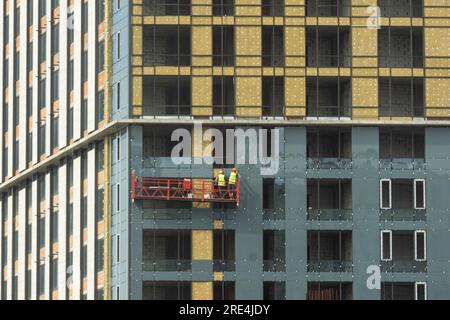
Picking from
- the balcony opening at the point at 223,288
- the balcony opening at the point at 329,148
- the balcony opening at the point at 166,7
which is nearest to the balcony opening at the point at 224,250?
the balcony opening at the point at 223,288

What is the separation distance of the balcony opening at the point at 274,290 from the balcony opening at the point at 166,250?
17.0ft

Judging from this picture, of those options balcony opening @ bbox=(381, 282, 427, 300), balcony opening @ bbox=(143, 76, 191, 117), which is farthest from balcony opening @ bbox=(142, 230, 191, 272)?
balcony opening @ bbox=(381, 282, 427, 300)

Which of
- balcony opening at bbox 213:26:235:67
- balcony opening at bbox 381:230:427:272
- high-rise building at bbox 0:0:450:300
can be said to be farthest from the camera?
balcony opening at bbox 213:26:235:67

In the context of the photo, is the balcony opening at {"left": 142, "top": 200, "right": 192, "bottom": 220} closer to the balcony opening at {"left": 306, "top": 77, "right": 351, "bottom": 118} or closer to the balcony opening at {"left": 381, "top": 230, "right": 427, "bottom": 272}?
the balcony opening at {"left": 306, "top": 77, "right": 351, "bottom": 118}

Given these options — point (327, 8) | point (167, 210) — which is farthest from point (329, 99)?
point (167, 210)

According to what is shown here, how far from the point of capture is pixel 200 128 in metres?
111

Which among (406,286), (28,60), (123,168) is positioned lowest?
(406,286)

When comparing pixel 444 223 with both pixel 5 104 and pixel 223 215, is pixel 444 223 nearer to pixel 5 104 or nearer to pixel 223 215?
pixel 223 215

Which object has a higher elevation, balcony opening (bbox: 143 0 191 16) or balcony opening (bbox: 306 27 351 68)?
balcony opening (bbox: 143 0 191 16)

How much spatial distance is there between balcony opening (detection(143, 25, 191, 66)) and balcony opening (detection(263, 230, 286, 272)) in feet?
41.6

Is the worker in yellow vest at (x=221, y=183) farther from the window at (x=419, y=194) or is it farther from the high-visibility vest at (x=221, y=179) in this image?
the window at (x=419, y=194)

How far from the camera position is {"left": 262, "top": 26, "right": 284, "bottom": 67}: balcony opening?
4414 inches
